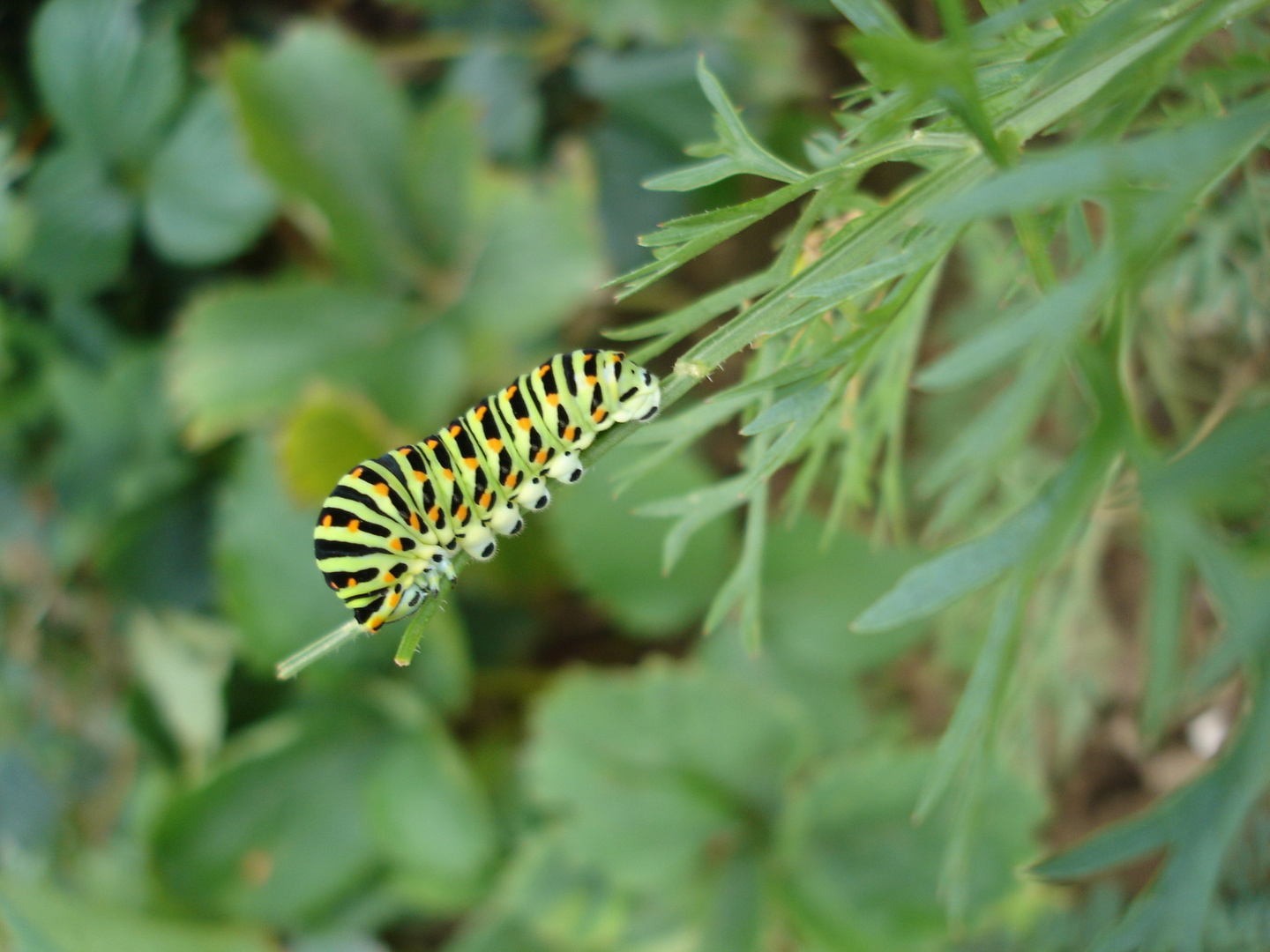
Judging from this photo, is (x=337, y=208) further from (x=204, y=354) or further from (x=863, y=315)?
(x=863, y=315)

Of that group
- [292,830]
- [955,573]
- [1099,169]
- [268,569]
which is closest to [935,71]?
[1099,169]

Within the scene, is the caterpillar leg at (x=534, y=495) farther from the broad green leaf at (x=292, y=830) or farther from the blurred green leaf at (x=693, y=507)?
the broad green leaf at (x=292, y=830)

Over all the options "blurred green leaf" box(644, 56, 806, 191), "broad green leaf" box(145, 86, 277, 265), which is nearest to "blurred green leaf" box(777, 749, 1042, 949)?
"blurred green leaf" box(644, 56, 806, 191)

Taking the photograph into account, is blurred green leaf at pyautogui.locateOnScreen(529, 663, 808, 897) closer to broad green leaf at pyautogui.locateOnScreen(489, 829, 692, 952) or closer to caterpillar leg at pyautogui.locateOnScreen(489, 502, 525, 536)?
broad green leaf at pyautogui.locateOnScreen(489, 829, 692, 952)

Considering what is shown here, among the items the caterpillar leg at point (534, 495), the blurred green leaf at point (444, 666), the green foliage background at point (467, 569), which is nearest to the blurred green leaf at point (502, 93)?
the green foliage background at point (467, 569)

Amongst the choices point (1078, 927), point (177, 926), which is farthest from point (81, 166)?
point (1078, 927)
